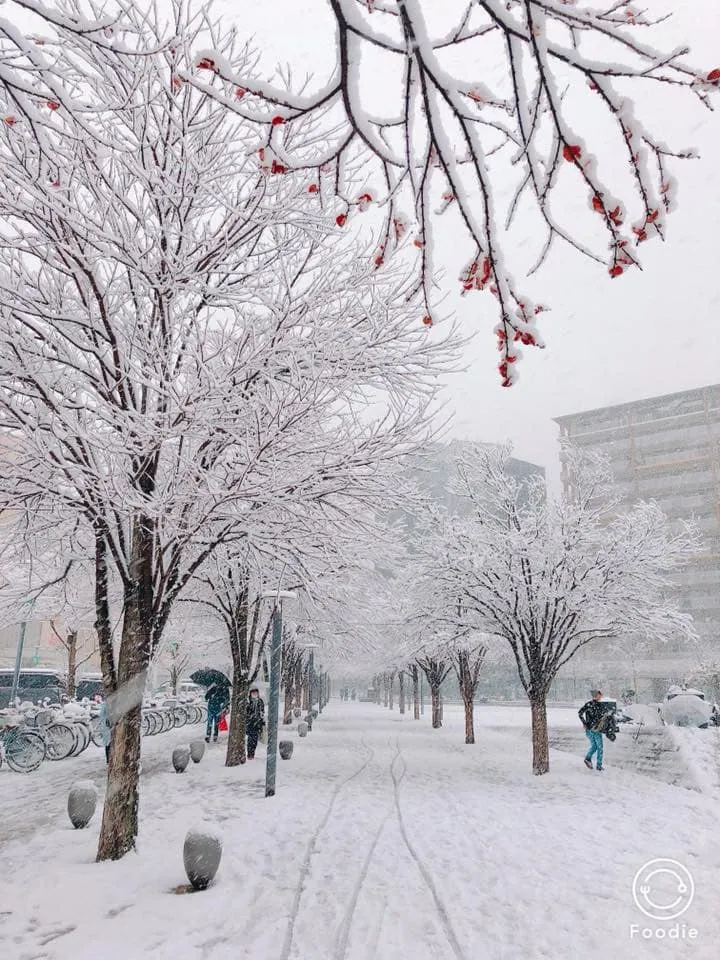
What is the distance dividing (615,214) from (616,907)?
5.74 m

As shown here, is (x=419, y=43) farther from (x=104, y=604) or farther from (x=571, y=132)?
(x=104, y=604)

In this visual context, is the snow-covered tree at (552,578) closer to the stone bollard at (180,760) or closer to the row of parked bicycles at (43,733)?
the stone bollard at (180,760)

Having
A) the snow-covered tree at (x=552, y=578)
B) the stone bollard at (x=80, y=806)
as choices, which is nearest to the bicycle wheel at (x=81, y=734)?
the stone bollard at (x=80, y=806)

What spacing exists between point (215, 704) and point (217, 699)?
40 centimetres

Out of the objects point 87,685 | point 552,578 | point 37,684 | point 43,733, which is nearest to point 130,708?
point 43,733

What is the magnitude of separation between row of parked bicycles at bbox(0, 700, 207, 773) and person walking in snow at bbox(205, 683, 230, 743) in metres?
3.44

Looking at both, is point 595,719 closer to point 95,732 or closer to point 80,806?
point 80,806

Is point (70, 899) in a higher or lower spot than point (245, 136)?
lower

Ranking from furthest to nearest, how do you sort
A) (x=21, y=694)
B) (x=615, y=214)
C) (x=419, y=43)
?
(x=21, y=694) < (x=615, y=214) < (x=419, y=43)

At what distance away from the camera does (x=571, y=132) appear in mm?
2061

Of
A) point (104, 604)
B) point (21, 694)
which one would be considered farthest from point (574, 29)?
point (21, 694)

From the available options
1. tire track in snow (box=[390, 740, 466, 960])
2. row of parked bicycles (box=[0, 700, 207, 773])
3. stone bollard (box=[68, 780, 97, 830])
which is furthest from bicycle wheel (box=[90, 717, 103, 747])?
tire track in snow (box=[390, 740, 466, 960])

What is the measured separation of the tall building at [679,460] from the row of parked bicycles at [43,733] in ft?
201

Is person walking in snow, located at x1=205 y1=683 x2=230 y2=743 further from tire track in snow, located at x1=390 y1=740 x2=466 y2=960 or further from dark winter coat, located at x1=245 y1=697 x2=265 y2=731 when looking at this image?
tire track in snow, located at x1=390 y1=740 x2=466 y2=960
